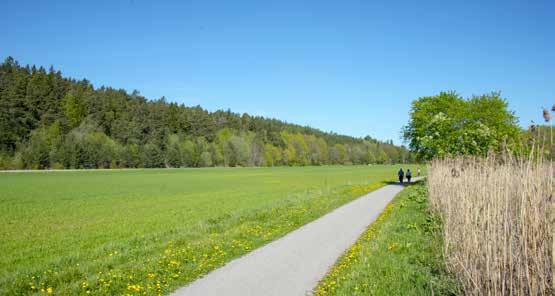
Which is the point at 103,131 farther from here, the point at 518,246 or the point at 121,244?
the point at 518,246

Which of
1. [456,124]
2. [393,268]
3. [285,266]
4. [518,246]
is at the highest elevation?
[456,124]

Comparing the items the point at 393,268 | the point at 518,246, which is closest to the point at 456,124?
the point at 393,268

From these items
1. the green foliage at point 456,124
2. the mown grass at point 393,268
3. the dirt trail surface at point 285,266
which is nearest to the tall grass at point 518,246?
the mown grass at point 393,268

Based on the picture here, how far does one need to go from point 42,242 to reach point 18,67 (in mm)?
127249

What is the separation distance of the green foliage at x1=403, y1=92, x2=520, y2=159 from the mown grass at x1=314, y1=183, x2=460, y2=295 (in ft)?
82.5

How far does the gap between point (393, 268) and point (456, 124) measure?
38366 millimetres

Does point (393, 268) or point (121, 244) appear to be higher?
point (393, 268)

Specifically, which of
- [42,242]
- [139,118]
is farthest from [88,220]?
[139,118]

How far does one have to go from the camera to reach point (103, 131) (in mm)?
122688

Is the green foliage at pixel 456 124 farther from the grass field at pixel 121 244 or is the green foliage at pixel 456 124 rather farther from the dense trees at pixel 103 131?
the dense trees at pixel 103 131

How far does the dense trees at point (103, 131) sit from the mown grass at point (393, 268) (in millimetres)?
104370

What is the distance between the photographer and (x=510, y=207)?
5.53 m

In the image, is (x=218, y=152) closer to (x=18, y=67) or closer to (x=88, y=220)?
(x=18, y=67)

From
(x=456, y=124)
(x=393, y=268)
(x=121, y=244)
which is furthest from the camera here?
(x=456, y=124)
